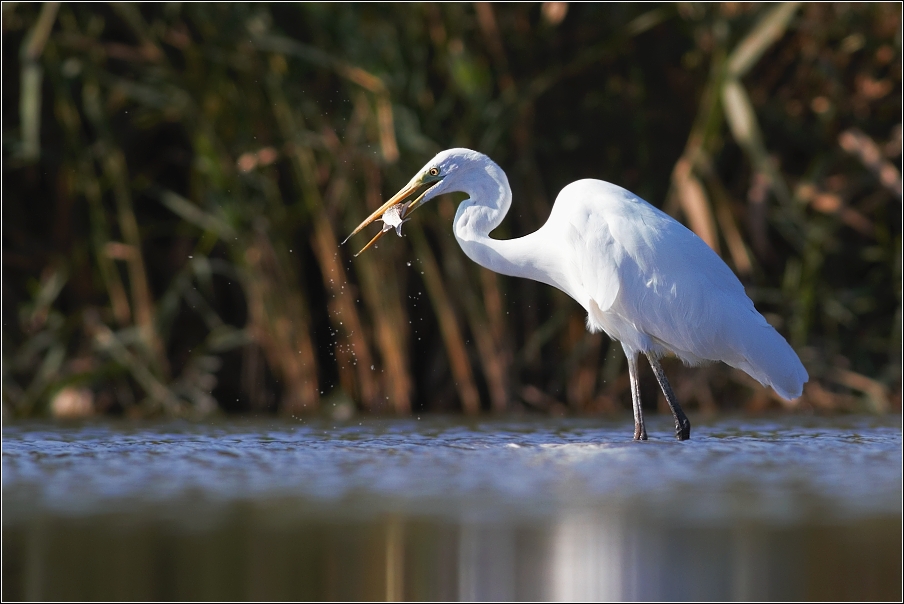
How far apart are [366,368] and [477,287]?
1.96 feet

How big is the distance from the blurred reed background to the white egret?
776 mm

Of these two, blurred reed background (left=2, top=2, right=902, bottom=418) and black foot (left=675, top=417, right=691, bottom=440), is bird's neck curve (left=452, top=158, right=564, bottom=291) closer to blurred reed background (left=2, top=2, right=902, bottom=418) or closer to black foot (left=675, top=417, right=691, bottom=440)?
black foot (left=675, top=417, right=691, bottom=440)

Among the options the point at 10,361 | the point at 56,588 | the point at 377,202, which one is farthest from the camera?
the point at 10,361

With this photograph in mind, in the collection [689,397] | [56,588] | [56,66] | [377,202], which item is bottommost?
[56,588]

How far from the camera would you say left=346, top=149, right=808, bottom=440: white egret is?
13.1 feet

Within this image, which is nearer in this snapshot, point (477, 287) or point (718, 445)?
point (718, 445)

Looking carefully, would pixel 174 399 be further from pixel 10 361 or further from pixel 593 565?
pixel 593 565

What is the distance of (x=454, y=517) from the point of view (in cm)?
254

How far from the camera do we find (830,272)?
547 centimetres

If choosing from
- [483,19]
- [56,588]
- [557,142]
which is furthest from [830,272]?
[56,588]

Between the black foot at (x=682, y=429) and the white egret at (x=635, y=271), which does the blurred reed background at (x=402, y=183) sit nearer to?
the white egret at (x=635, y=271)

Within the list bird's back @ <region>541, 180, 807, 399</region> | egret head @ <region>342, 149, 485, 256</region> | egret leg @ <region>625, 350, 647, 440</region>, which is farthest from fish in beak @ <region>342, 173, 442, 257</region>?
egret leg @ <region>625, 350, 647, 440</region>

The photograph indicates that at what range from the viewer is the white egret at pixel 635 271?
4008 millimetres

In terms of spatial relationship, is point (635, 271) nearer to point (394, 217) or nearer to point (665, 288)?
point (665, 288)
